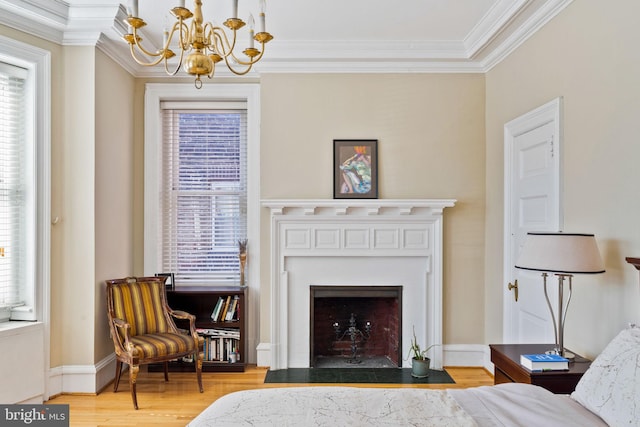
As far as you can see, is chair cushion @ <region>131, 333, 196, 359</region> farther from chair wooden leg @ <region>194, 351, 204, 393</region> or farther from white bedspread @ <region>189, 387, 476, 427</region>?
white bedspread @ <region>189, 387, 476, 427</region>

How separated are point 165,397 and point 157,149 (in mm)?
2215

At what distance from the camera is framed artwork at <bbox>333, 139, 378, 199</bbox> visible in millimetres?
3871

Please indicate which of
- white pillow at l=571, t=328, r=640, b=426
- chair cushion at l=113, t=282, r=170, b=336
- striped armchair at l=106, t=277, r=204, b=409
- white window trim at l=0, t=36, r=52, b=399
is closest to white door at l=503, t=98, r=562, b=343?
white pillow at l=571, t=328, r=640, b=426

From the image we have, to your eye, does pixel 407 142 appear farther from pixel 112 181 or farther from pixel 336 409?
pixel 336 409

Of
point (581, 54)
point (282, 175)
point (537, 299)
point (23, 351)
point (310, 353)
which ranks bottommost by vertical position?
point (310, 353)

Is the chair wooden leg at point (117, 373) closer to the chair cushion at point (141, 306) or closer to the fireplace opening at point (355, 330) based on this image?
the chair cushion at point (141, 306)

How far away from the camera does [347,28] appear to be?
11.3 feet

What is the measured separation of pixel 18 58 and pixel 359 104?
8.67ft

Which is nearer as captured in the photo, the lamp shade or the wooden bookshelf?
the lamp shade

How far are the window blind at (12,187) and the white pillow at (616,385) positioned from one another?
3.49 metres

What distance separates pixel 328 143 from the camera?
3.91 m

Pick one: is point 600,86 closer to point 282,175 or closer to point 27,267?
point 282,175

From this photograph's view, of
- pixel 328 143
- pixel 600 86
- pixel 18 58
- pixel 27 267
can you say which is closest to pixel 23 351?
pixel 27 267

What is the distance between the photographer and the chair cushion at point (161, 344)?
10.3 feet
